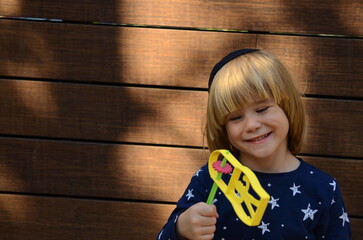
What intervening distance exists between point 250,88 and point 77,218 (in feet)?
3.47

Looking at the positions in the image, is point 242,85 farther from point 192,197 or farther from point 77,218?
point 77,218

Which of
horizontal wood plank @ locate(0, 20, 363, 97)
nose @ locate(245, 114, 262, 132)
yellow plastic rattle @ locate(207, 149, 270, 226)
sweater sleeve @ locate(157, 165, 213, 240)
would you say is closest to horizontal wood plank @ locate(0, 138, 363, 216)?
horizontal wood plank @ locate(0, 20, 363, 97)

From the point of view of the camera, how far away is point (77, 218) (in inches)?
94.1

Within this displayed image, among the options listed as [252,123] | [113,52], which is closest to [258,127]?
[252,123]

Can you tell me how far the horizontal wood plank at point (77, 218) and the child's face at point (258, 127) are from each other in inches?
30.6

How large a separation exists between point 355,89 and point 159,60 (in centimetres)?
72

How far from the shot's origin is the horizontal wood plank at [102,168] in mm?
2342

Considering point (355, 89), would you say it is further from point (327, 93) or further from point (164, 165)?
point (164, 165)

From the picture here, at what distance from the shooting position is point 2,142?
2.37 metres

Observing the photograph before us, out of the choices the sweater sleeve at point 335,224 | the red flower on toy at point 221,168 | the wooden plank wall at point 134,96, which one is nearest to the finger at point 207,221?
the red flower on toy at point 221,168

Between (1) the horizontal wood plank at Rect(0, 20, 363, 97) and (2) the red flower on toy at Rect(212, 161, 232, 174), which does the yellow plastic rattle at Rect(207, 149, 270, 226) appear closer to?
(2) the red flower on toy at Rect(212, 161, 232, 174)

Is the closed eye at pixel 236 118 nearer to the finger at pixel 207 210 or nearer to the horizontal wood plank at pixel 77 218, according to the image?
the finger at pixel 207 210

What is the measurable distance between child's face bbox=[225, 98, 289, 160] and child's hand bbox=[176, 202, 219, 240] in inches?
9.2

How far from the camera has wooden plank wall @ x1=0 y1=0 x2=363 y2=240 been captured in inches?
89.1
